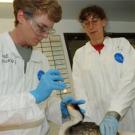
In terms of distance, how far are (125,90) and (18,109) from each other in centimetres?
97

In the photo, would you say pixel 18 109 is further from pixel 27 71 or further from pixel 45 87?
pixel 27 71

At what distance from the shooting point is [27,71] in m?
1.59

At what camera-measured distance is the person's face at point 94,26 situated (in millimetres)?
2250

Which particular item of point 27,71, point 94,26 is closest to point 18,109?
point 27,71

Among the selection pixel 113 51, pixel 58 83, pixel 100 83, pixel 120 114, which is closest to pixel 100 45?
pixel 113 51

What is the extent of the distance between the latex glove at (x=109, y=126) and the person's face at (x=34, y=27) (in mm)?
586

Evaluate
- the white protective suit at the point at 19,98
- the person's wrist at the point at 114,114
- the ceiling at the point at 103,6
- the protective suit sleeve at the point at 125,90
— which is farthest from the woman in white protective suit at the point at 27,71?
the ceiling at the point at 103,6

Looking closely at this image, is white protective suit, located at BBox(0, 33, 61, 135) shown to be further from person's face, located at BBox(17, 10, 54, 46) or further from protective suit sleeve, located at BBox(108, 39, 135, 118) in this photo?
protective suit sleeve, located at BBox(108, 39, 135, 118)

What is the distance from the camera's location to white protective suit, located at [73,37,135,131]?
215cm

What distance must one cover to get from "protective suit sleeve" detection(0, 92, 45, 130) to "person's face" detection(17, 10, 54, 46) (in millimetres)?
326

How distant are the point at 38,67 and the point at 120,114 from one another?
0.64 metres

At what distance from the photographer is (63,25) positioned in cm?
307

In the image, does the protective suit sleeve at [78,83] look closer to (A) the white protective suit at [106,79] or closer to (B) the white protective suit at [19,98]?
(A) the white protective suit at [106,79]

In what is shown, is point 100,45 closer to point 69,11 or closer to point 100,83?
point 100,83
